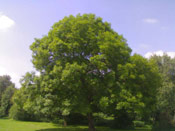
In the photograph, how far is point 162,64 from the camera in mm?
34625

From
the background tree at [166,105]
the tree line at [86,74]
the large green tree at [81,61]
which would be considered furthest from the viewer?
the background tree at [166,105]

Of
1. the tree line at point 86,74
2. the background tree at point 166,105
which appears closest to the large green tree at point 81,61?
the tree line at point 86,74

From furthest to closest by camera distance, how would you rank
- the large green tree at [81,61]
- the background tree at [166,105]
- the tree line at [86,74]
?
the background tree at [166,105] → the large green tree at [81,61] → the tree line at [86,74]

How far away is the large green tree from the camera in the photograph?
595 inches

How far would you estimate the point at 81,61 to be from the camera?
16406mm

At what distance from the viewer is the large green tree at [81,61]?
1511 centimetres

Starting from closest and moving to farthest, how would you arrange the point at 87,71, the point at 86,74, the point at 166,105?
the point at 86,74 → the point at 87,71 → the point at 166,105

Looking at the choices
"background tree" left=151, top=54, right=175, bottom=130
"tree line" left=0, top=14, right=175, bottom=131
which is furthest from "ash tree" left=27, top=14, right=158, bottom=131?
"background tree" left=151, top=54, right=175, bottom=130

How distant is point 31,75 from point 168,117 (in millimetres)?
28862

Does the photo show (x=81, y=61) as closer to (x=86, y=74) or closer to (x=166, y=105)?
(x=86, y=74)

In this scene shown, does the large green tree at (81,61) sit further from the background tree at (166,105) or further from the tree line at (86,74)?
the background tree at (166,105)

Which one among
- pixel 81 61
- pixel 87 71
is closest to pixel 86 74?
pixel 87 71

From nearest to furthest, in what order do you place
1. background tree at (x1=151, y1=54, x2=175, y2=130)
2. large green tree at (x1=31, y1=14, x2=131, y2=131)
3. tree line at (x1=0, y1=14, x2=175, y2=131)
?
tree line at (x1=0, y1=14, x2=175, y2=131)
large green tree at (x1=31, y1=14, x2=131, y2=131)
background tree at (x1=151, y1=54, x2=175, y2=130)

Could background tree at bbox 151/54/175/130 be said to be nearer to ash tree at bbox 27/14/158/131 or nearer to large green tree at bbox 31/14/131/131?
ash tree at bbox 27/14/158/131
